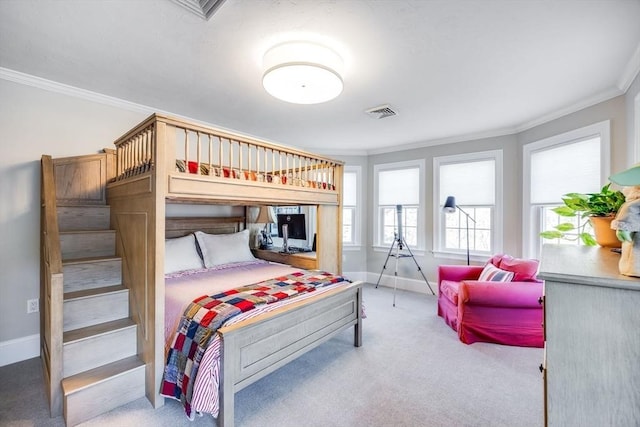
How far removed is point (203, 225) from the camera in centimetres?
376

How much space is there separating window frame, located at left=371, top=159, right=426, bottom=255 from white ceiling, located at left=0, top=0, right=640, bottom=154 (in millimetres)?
1442

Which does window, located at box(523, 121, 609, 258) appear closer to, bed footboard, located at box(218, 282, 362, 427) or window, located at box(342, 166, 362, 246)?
bed footboard, located at box(218, 282, 362, 427)

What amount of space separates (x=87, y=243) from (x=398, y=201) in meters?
4.21

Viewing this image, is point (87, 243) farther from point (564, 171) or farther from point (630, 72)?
point (564, 171)

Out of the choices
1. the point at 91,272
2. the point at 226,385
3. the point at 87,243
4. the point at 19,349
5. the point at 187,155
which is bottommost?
the point at 19,349

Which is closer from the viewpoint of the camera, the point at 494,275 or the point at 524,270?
the point at 524,270

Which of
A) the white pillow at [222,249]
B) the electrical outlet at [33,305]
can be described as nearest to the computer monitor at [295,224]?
the white pillow at [222,249]

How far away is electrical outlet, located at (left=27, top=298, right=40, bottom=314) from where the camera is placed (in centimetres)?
252

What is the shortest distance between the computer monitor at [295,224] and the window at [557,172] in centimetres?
293

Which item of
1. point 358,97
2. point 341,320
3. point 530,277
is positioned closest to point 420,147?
point 358,97

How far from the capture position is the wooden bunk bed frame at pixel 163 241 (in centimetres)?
182

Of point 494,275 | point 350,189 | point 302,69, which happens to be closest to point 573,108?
point 494,275

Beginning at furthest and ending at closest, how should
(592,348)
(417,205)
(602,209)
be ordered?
(417,205) → (602,209) → (592,348)

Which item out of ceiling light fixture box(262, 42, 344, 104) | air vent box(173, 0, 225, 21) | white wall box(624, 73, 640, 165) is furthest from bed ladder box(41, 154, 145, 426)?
white wall box(624, 73, 640, 165)
